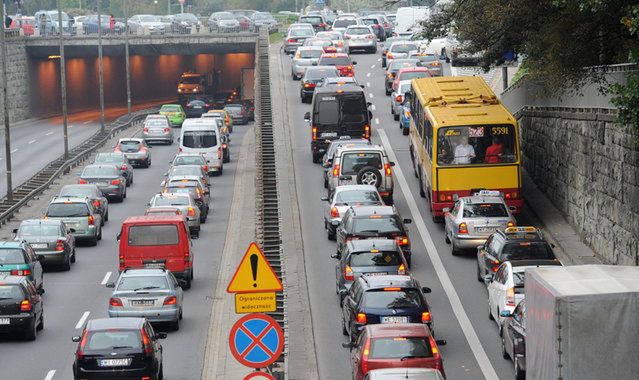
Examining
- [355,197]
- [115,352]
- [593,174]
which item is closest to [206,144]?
[355,197]

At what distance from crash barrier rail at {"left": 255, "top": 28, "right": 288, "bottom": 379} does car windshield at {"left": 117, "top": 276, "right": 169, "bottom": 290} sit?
244 centimetres

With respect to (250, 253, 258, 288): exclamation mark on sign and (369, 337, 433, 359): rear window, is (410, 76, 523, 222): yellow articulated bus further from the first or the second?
(250, 253, 258, 288): exclamation mark on sign

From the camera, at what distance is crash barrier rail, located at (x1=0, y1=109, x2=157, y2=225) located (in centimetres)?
5044

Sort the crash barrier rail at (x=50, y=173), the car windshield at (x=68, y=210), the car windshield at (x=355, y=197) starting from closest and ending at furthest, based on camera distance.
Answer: the car windshield at (x=355, y=197)
the car windshield at (x=68, y=210)
the crash barrier rail at (x=50, y=173)

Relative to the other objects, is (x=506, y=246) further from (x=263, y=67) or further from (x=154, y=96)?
(x=154, y=96)

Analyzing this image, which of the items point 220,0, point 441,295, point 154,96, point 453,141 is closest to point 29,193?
point 453,141

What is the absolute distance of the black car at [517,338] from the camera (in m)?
23.0

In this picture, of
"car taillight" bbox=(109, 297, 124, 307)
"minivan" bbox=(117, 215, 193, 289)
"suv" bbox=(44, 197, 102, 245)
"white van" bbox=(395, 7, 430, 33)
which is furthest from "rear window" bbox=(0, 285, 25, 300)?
"white van" bbox=(395, 7, 430, 33)

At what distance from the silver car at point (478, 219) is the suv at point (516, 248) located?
3.50 metres

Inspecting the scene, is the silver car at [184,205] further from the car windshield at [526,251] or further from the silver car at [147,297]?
the car windshield at [526,251]

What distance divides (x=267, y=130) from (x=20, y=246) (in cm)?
2353

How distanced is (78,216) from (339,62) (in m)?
30.4

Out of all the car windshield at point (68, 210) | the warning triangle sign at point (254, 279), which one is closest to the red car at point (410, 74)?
the car windshield at point (68, 210)

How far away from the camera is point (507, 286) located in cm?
2616
